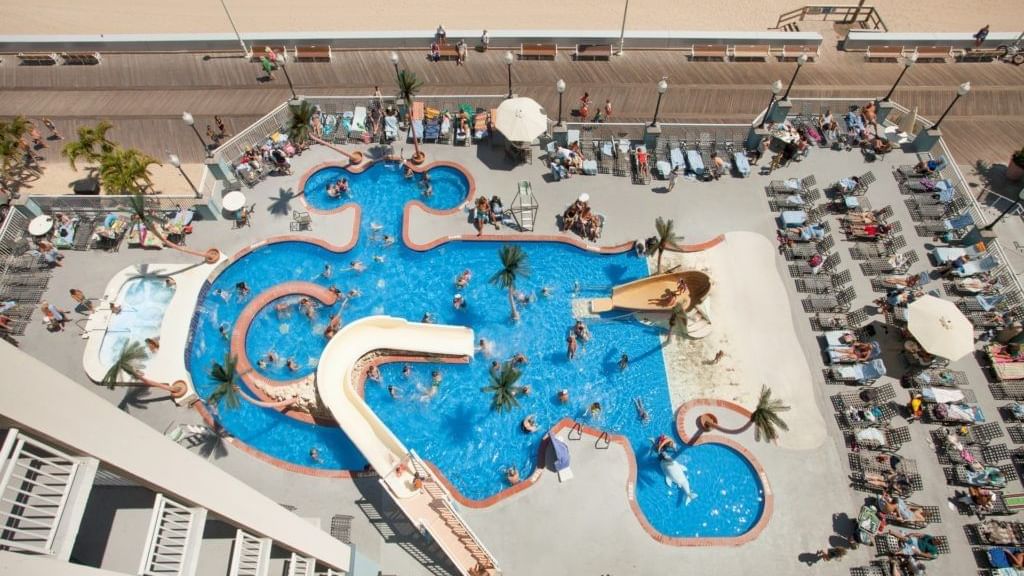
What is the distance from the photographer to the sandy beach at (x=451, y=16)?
41156 mm

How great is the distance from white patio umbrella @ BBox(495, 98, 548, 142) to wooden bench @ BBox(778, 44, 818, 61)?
1919cm

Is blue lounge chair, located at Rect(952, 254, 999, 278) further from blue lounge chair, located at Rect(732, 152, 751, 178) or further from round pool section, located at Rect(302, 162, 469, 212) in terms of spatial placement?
round pool section, located at Rect(302, 162, 469, 212)

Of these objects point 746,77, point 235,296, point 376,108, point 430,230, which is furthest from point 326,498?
point 746,77

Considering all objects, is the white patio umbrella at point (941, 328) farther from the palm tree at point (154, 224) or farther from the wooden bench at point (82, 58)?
the wooden bench at point (82, 58)

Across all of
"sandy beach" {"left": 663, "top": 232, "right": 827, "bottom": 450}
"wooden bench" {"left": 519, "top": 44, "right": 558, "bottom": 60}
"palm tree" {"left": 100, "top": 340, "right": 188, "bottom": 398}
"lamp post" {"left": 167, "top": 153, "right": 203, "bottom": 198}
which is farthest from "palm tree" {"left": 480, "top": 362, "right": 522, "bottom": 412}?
"wooden bench" {"left": 519, "top": 44, "right": 558, "bottom": 60}

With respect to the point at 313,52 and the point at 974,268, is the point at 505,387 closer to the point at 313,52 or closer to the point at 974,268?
the point at 974,268

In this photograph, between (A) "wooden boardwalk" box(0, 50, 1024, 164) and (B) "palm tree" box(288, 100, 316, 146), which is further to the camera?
(A) "wooden boardwalk" box(0, 50, 1024, 164)

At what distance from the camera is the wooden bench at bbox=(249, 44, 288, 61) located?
3725 cm

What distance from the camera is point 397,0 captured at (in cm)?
4316

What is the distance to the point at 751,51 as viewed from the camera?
123 ft

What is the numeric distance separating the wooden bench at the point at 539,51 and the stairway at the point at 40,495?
34944 millimetres

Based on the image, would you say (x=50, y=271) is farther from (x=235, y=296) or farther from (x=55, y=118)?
(x=55, y=118)

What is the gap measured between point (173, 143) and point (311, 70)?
9.82 m

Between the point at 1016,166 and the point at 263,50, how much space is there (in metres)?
47.0
